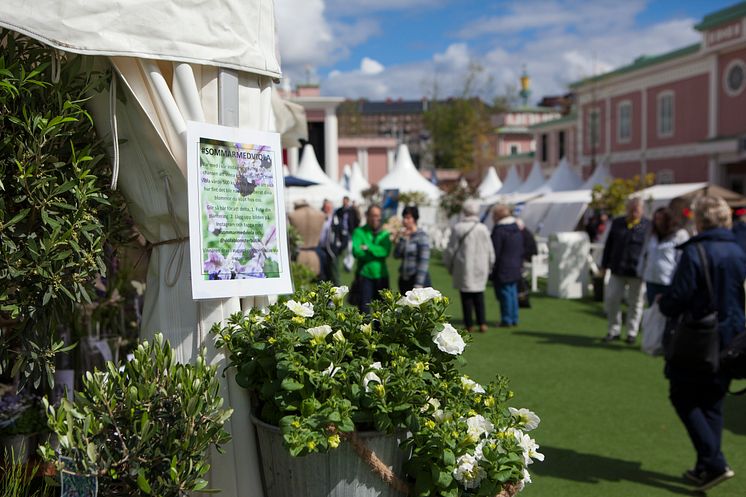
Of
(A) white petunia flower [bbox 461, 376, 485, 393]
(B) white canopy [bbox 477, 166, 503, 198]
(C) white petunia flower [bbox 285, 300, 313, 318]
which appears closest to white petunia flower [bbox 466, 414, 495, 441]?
(A) white petunia flower [bbox 461, 376, 485, 393]

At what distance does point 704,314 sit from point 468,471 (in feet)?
10.4

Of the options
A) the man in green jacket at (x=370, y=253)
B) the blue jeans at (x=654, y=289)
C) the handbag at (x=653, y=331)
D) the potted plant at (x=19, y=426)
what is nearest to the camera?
the potted plant at (x=19, y=426)

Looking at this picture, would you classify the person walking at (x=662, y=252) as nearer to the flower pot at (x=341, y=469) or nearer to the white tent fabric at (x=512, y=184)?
the flower pot at (x=341, y=469)

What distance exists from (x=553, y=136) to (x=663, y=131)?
14280 millimetres

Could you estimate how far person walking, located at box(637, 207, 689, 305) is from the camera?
837cm

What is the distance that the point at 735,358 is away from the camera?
4891mm

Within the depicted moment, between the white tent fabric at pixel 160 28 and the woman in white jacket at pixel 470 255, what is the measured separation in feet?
23.0

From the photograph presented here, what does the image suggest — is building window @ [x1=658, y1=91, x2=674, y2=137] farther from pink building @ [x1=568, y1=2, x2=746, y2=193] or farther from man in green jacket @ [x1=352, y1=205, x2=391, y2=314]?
man in green jacket @ [x1=352, y1=205, x2=391, y2=314]

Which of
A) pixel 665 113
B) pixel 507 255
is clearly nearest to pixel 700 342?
pixel 507 255

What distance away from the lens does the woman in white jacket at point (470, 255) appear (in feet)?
32.5

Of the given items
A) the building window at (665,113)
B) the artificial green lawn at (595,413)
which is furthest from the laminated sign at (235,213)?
the building window at (665,113)

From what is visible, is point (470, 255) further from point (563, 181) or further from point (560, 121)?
point (560, 121)

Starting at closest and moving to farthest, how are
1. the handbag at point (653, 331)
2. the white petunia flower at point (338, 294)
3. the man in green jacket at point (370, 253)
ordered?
the white petunia flower at point (338, 294) < the handbag at point (653, 331) < the man in green jacket at point (370, 253)

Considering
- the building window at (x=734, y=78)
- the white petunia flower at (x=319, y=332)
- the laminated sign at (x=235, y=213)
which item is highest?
the building window at (x=734, y=78)
